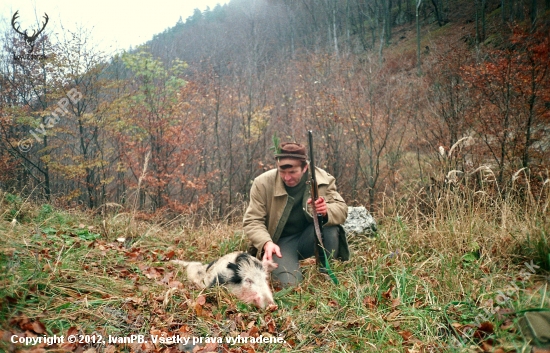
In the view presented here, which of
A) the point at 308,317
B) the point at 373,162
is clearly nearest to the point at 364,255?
the point at 308,317

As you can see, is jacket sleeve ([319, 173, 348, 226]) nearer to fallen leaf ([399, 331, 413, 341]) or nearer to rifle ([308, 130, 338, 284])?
rifle ([308, 130, 338, 284])

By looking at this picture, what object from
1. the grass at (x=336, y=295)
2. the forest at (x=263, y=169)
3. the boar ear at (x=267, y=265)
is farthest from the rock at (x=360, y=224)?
the boar ear at (x=267, y=265)

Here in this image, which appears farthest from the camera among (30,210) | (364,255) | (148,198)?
(148,198)

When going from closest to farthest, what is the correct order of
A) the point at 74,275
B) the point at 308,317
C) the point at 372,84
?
the point at 308,317 → the point at 74,275 → the point at 372,84

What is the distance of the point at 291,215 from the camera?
13.3 feet

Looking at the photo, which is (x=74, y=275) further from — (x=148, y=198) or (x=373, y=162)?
(x=148, y=198)

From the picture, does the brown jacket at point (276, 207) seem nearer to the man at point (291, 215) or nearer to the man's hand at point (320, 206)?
the man at point (291, 215)

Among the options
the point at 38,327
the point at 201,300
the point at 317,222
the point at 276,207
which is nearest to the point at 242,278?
the point at 201,300

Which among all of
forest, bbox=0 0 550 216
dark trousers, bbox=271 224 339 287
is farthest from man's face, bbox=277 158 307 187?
forest, bbox=0 0 550 216

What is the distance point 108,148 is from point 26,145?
6.32ft

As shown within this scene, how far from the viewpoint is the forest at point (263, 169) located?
99.0 inches

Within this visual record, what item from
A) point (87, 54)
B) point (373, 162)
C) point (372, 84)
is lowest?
point (373, 162)

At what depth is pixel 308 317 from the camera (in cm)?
275

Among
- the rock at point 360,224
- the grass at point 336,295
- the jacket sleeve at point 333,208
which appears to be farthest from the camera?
the rock at point 360,224
